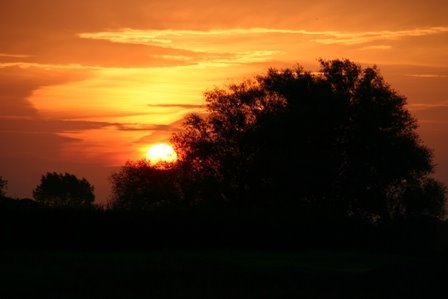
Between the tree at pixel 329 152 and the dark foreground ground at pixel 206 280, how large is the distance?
3265 cm

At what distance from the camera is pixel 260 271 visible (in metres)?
32.3

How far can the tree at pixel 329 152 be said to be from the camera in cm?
7019

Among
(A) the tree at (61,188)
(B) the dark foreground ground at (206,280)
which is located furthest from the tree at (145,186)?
(A) the tree at (61,188)

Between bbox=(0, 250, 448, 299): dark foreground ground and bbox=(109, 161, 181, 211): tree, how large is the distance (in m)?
43.8

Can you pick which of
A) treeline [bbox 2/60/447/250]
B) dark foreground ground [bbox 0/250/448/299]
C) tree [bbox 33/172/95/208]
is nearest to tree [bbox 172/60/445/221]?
treeline [bbox 2/60/447/250]

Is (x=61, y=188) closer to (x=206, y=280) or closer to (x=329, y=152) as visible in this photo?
(x=329, y=152)

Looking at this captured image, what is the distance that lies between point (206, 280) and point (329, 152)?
45.8m

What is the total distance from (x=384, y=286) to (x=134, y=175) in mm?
69120

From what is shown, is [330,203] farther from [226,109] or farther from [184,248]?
[184,248]

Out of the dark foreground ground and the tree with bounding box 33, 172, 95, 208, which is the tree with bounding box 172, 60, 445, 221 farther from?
the tree with bounding box 33, 172, 95, 208

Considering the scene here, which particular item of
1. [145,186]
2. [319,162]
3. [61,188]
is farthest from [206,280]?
[61,188]

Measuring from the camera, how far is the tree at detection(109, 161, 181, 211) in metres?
82.9

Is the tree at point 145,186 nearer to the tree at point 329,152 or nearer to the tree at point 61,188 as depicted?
the tree at point 329,152

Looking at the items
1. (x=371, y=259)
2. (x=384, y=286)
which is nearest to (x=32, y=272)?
(x=384, y=286)
